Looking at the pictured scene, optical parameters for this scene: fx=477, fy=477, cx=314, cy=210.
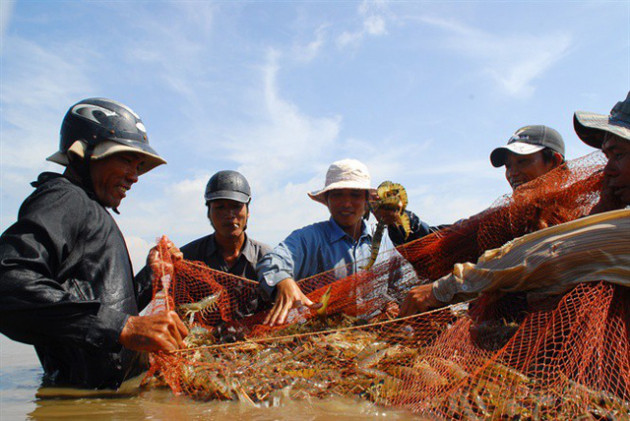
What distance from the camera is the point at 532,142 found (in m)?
4.64

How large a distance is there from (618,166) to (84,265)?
11.1 feet

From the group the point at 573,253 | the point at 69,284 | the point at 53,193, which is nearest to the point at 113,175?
the point at 53,193

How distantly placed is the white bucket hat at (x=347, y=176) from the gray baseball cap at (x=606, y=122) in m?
1.98

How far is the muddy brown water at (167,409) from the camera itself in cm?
266

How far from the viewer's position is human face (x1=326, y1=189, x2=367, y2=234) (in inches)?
192

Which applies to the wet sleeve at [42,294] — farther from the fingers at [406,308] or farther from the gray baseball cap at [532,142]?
the gray baseball cap at [532,142]

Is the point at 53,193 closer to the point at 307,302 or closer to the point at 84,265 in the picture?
the point at 84,265

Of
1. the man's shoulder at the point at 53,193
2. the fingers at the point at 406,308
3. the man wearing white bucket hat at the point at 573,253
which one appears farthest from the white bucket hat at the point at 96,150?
the man wearing white bucket hat at the point at 573,253

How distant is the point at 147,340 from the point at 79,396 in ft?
2.83

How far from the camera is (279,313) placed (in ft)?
12.7

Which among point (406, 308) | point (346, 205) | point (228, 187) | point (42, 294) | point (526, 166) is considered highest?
point (228, 187)

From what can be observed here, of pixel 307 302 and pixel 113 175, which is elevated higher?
pixel 113 175

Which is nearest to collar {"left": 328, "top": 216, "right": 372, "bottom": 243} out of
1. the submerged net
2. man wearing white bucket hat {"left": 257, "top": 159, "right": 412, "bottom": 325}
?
man wearing white bucket hat {"left": 257, "top": 159, "right": 412, "bottom": 325}

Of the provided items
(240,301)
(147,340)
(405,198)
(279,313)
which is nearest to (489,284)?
(405,198)
